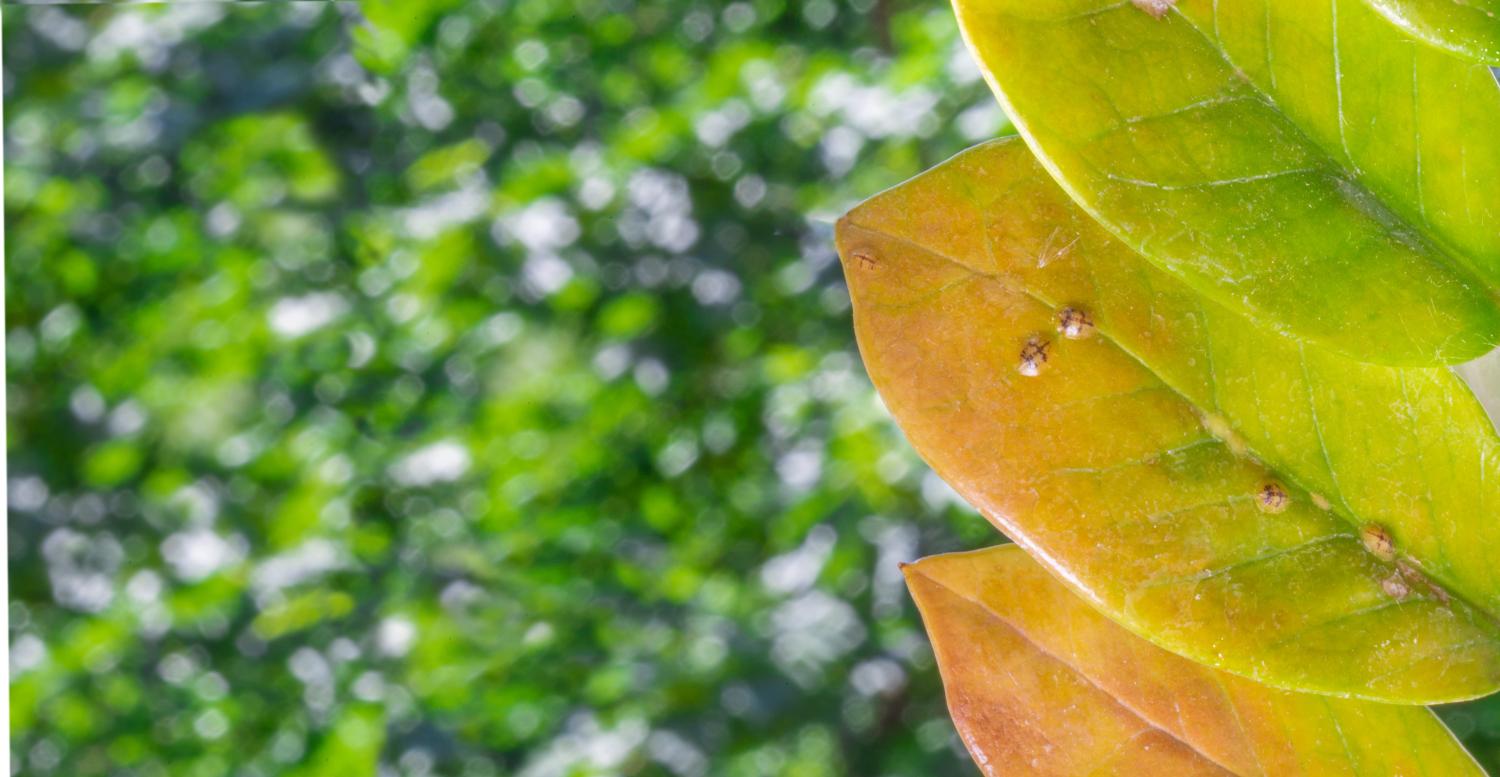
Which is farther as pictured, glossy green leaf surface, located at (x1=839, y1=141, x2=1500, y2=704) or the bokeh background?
the bokeh background

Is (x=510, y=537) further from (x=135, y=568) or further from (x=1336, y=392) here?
(x=1336, y=392)

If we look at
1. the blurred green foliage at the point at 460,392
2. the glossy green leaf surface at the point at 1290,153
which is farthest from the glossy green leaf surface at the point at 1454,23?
the blurred green foliage at the point at 460,392

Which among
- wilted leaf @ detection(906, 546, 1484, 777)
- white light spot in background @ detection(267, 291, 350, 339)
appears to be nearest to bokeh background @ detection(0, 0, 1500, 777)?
white light spot in background @ detection(267, 291, 350, 339)

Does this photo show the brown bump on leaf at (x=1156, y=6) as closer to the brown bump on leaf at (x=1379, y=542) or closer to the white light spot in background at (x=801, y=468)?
the brown bump on leaf at (x=1379, y=542)

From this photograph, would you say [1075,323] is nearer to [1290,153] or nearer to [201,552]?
[1290,153]

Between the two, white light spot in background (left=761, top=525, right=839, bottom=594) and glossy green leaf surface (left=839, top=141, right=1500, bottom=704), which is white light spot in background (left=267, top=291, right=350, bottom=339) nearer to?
white light spot in background (left=761, top=525, right=839, bottom=594)

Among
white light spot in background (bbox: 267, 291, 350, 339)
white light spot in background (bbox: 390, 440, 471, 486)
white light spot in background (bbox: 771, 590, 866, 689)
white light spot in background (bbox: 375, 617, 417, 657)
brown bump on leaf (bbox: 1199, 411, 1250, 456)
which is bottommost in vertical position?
white light spot in background (bbox: 375, 617, 417, 657)

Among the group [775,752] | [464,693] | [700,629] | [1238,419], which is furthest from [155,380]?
[1238,419]
